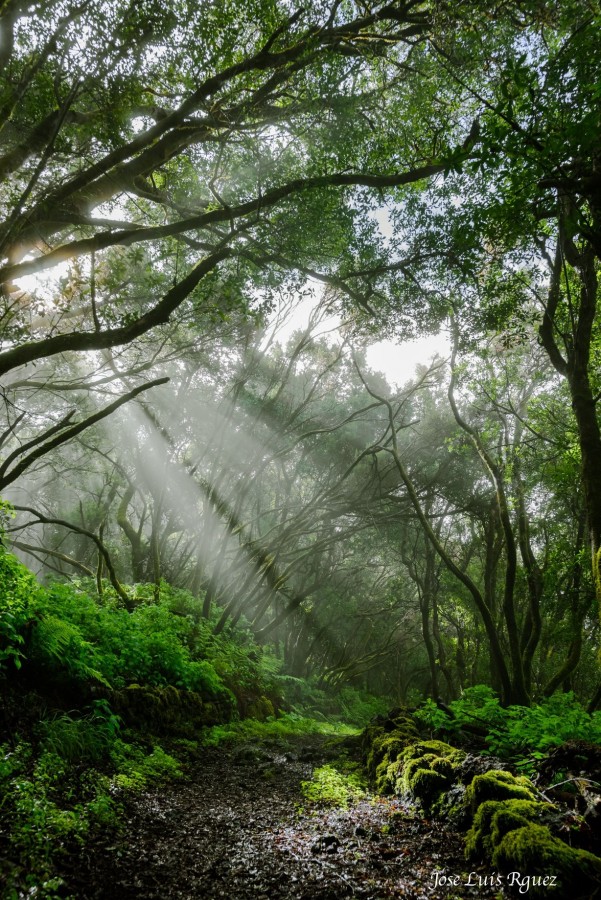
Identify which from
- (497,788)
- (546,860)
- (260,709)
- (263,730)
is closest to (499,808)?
(497,788)

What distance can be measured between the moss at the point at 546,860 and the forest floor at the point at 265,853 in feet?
0.66

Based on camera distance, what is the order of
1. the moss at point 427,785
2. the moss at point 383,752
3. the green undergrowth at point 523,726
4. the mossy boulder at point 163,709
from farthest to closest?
the mossy boulder at point 163,709
the moss at point 383,752
the green undergrowth at point 523,726
the moss at point 427,785

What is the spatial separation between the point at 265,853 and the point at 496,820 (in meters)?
1.65

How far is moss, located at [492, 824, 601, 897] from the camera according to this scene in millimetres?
Answer: 2396

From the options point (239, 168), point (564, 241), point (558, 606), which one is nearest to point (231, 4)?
point (239, 168)

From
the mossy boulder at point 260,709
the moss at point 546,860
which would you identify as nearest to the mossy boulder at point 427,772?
the moss at point 546,860

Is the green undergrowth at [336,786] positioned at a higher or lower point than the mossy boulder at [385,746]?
lower

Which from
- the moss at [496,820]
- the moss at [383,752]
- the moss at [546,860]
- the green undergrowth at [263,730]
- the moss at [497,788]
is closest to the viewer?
the moss at [546,860]

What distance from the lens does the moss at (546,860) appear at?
240 centimetres

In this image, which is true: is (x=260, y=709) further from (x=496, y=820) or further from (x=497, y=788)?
(x=496, y=820)

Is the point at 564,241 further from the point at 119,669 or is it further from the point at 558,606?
the point at 558,606

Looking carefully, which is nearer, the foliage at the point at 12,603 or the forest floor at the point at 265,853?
the forest floor at the point at 265,853

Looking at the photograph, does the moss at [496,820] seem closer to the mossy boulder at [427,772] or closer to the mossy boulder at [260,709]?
the mossy boulder at [427,772]

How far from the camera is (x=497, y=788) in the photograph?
3.49 meters
